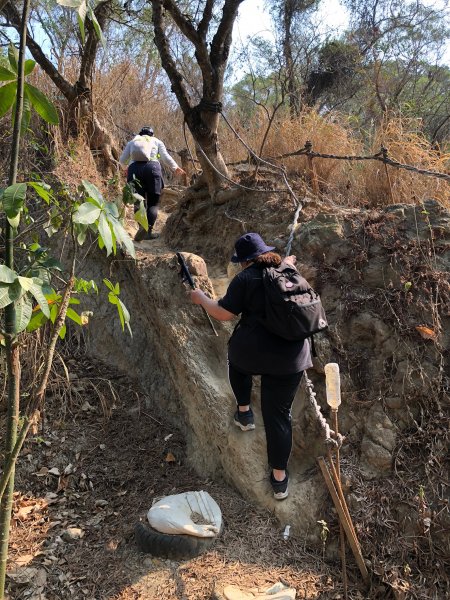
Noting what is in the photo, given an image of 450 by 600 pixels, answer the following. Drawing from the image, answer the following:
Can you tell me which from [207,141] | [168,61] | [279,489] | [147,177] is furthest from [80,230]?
[168,61]

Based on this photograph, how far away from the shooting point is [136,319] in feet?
16.0

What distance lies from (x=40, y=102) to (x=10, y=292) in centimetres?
79

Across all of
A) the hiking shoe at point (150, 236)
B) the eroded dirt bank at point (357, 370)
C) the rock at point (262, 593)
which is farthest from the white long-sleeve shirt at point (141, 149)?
the rock at point (262, 593)

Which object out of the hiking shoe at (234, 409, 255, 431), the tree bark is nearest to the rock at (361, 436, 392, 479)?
the hiking shoe at (234, 409, 255, 431)

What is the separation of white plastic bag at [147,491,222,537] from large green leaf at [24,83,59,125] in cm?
245

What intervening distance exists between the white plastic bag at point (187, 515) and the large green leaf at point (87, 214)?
222 centimetres

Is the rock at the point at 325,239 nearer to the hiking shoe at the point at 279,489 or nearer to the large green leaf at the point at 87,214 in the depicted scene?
the hiking shoe at the point at 279,489

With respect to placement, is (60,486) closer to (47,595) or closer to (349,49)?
(47,595)

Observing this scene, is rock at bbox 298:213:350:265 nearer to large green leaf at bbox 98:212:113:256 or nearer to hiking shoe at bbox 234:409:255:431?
hiking shoe at bbox 234:409:255:431

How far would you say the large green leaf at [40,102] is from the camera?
1854 mm

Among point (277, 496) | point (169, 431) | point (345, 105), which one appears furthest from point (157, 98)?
point (277, 496)

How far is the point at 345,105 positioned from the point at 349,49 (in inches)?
49.7

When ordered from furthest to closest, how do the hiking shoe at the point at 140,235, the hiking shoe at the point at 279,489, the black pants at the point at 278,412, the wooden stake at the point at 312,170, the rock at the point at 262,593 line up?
the hiking shoe at the point at 140,235, the wooden stake at the point at 312,170, the hiking shoe at the point at 279,489, the black pants at the point at 278,412, the rock at the point at 262,593

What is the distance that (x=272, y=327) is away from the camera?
2.93 meters
